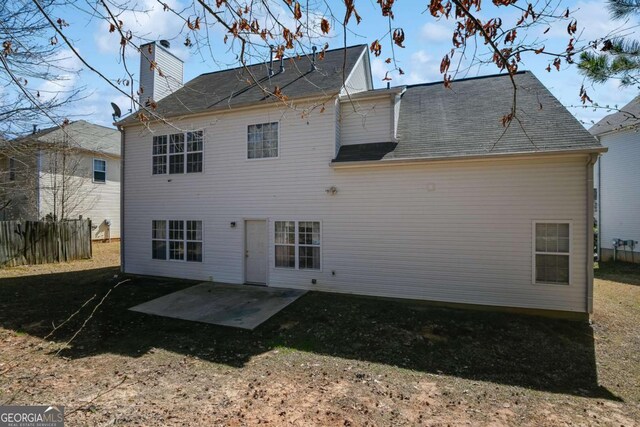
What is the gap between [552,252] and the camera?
292 inches

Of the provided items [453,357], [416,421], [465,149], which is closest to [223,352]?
[416,421]

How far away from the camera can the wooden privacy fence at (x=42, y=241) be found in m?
12.9

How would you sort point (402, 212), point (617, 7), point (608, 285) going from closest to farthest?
point (617, 7) → point (402, 212) → point (608, 285)

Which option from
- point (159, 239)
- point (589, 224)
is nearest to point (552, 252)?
point (589, 224)

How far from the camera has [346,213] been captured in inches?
359

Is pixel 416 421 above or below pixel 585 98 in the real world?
below

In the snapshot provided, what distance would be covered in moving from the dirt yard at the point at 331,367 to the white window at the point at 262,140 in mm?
4718

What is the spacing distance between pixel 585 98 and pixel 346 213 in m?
6.48

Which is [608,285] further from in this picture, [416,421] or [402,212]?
[416,421]

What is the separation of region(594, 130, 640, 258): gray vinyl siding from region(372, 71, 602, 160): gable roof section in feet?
26.4

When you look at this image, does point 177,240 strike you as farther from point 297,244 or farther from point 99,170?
point 99,170

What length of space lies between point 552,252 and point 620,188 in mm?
12025

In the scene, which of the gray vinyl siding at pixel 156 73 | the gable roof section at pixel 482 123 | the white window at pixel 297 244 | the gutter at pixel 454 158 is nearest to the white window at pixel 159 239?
the white window at pixel 297 244

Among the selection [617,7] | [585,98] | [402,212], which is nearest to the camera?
[585,98]
